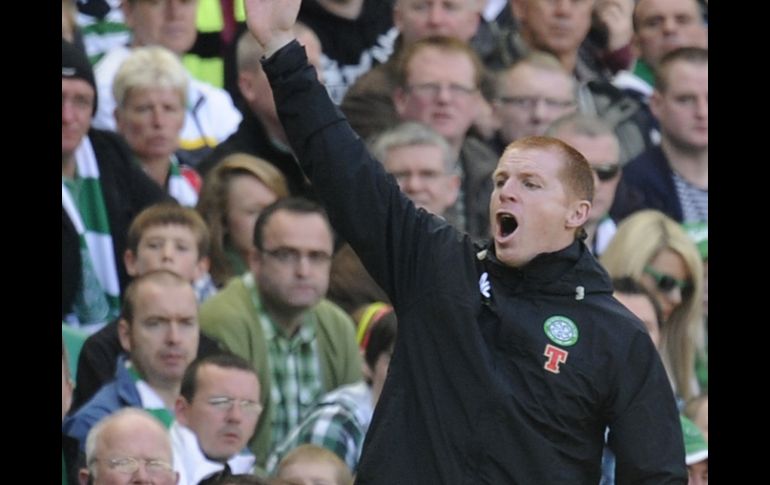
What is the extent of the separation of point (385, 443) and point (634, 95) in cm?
400

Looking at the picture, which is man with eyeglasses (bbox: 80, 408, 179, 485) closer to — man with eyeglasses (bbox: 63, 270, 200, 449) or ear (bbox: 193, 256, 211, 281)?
man with eyeglasses (bbox: 63, 270, 200, 449)

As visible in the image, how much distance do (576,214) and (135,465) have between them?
2.24 metres

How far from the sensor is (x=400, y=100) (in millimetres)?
6906

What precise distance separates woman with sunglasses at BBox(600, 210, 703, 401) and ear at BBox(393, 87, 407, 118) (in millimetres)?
1069

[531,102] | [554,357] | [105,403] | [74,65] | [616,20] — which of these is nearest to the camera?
[554,357]

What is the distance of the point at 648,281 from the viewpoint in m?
7.30

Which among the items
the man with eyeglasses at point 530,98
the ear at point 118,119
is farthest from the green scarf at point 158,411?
the man with eyeglasses at point 530,98

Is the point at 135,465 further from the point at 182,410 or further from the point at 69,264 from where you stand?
the point at 69,264

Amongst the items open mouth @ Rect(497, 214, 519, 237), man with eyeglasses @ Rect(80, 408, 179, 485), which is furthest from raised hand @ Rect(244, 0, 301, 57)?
man with eyeglasses @ Rect(80, 408, 179, 485)

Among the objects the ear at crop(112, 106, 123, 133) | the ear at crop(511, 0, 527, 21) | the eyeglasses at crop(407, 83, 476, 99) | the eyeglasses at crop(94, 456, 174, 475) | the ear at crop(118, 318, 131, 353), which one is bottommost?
the eyeglasses at crop(94, 456, 174, 475)

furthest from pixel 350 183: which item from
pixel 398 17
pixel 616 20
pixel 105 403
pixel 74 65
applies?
pixel 616 20

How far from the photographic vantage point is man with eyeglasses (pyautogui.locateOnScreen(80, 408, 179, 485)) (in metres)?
5.86

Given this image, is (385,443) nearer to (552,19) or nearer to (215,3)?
(215,3)
